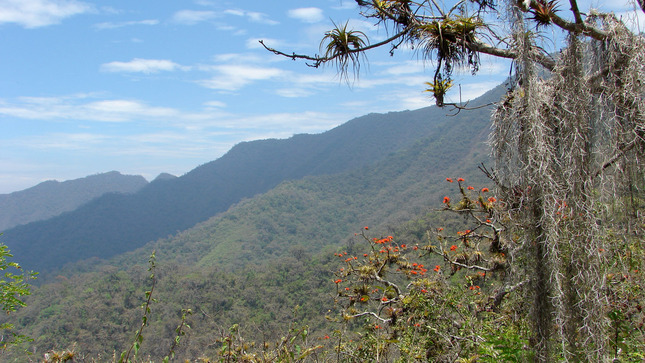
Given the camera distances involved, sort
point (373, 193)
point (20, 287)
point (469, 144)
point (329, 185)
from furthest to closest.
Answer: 1. point (329, 185)
2. point (373, 193)
3. point (469, 144)
4. point (20, 287)

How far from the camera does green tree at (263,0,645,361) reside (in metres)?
1.50

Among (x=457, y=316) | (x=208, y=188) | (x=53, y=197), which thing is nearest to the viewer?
(x=457, y=316)

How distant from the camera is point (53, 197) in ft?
528

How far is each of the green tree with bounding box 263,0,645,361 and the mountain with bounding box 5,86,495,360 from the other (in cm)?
29

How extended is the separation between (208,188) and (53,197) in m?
65.7

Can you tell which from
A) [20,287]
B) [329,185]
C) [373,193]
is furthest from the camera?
[329,185]

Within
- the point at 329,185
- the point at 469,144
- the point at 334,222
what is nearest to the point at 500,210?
the point at 469,144

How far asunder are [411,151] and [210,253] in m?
55.0

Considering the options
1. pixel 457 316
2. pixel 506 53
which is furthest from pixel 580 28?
pixel 457 316

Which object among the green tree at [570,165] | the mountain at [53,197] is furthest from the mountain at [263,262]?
the mountain at [53,197]

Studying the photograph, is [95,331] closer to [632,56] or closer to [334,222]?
[632,56]

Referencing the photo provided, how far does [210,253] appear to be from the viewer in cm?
8131

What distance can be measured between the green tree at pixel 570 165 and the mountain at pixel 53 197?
544ft

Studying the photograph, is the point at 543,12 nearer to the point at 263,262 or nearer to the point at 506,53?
the point at 506,53
